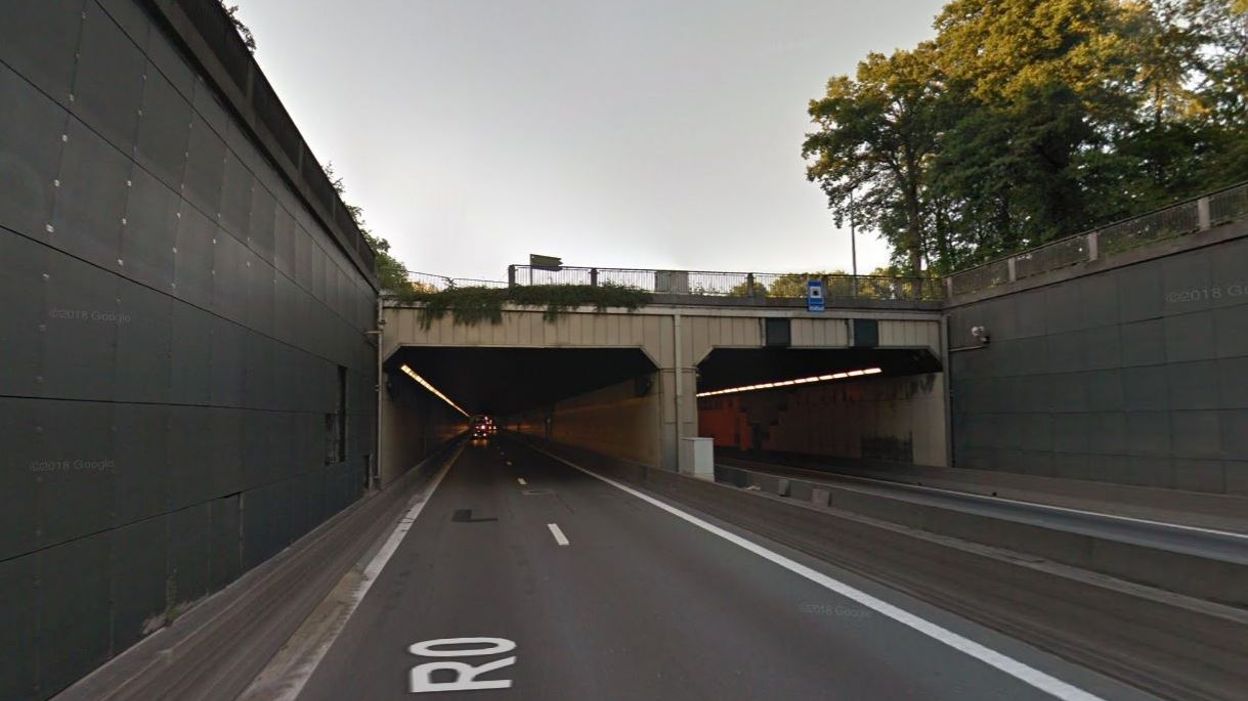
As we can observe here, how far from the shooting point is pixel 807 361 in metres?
32.1

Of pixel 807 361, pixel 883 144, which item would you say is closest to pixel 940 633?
pixel 807 361

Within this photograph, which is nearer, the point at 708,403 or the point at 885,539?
the point at 885,539

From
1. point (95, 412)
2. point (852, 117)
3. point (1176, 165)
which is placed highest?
point (852, 117)

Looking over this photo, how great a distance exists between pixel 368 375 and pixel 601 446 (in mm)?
20061

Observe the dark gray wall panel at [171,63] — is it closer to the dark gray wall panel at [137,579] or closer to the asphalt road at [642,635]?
the dark gray wall panel at [137,579]

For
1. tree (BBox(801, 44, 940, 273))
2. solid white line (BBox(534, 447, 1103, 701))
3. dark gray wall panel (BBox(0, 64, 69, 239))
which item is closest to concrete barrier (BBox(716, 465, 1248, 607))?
solid white line (BBox(534, 447, 1103, 701))

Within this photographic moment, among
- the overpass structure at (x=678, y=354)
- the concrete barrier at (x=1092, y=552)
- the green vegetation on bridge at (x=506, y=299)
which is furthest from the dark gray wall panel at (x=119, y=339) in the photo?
the green vegetation on bridge at (x=506, y=299)

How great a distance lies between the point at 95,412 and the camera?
198 inches

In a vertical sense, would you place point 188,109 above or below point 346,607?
above

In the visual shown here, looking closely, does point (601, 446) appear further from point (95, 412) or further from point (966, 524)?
point (95, 412)

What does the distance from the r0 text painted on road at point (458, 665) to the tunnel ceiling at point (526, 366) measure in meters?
17.0

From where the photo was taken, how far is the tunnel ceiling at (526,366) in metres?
26.2

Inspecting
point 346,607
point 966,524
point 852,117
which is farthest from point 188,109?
point 852,117

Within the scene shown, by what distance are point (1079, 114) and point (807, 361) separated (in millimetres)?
14192
